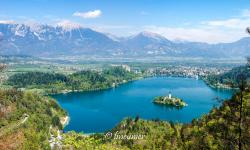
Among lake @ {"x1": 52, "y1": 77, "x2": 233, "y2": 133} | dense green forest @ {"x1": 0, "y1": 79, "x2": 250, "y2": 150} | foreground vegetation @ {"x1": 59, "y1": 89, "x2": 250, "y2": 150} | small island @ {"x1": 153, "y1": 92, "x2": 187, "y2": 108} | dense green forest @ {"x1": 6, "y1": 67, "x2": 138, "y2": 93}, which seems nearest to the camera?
foreground vegetation @ {"x1": 59, "y1": 89, "x2": 250, "y2": 150}

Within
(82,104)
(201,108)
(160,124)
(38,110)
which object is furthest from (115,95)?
(160,124)

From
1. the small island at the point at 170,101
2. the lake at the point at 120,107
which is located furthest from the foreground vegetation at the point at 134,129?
the small island at the point at 170,101

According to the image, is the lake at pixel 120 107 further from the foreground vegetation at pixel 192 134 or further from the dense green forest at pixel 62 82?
the foreground vegetation at pixel 192 134

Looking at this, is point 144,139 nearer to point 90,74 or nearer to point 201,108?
point 201,108

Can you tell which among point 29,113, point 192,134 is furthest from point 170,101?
point 192,134

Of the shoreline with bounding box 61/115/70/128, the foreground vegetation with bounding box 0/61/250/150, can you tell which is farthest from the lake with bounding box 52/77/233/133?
Result: the foreground vegetation with bounding box 0/61/250/150

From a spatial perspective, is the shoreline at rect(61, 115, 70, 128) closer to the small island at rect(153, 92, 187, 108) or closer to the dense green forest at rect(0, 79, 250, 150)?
the dense green forest at rect(0, 79, 250, 150)

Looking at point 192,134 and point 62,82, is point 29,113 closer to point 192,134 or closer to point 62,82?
point 192,134

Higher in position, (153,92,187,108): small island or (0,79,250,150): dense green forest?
(0,79,250,150): dense green forest
